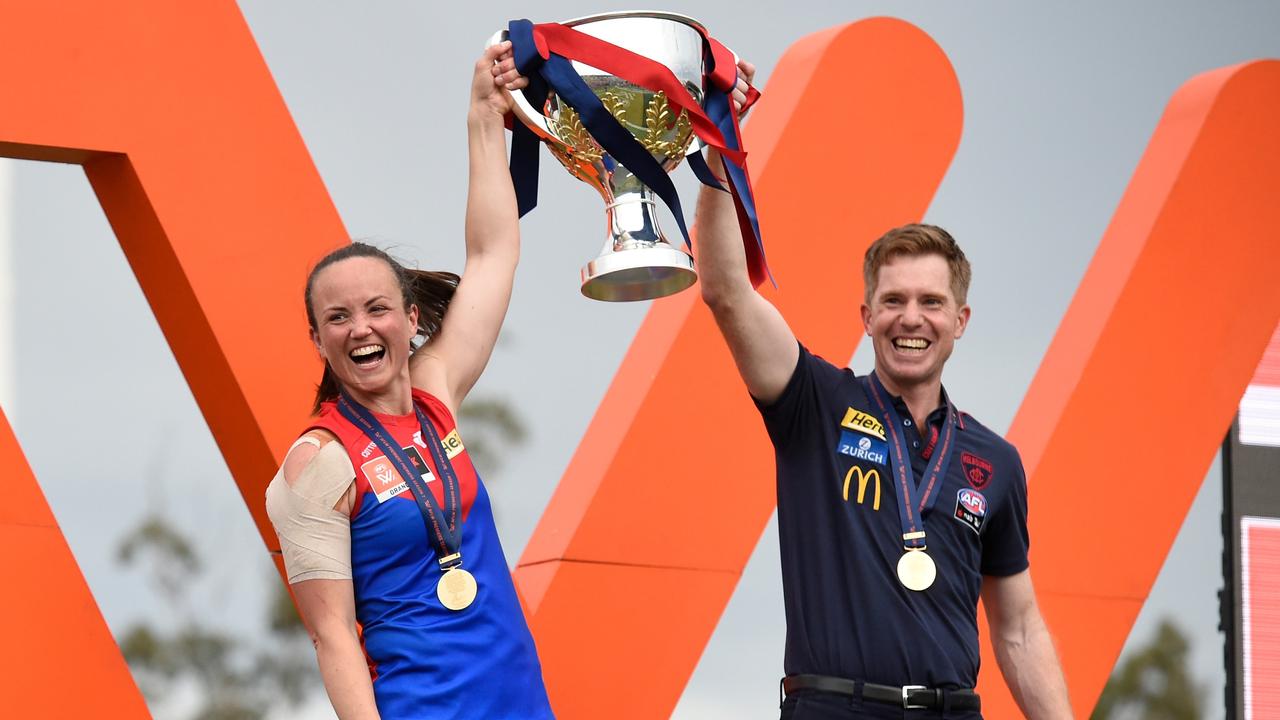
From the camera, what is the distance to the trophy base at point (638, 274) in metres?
2.80

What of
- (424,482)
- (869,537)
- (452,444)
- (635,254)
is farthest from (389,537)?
(869,537)

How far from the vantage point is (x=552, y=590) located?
3.86 metres

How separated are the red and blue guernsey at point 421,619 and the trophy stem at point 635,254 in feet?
1.50

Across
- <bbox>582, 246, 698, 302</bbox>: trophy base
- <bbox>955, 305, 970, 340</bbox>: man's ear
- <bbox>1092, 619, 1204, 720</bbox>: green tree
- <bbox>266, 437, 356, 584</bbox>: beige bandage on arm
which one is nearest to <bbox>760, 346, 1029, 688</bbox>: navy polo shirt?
<bbox>955, 305, 970, 340</bbox>: man's ear

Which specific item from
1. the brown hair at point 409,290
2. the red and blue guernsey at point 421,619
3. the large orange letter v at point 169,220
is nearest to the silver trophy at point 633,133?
the brown hair at point 409,290

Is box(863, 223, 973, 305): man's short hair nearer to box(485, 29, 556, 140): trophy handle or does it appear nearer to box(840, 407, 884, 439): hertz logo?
box(840, 407, 884, 439): hertz logo

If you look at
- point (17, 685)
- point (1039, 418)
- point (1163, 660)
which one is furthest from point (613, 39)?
point (1163, 660)

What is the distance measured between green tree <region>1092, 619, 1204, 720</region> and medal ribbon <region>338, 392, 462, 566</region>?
1637cm

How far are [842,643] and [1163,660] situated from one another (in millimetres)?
16616

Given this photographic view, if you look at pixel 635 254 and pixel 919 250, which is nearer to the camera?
pixel 635 254

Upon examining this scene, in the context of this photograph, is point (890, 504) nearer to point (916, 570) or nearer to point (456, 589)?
point (916, 570)

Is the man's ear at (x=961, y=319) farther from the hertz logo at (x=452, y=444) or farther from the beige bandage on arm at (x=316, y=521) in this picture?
the beige bandage on arm at (x=316, y=521)

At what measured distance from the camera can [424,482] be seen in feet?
8.51

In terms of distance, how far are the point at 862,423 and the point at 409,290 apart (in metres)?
0.89
